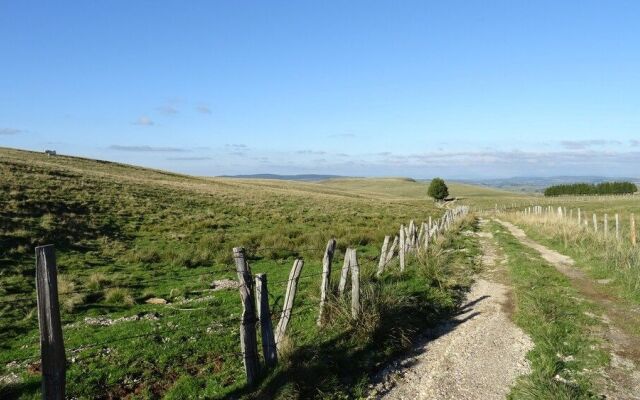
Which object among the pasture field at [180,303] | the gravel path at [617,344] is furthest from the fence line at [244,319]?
the gravel path at [617,344]

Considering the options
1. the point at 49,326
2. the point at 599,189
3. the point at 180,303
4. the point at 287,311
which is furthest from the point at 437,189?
the point at 49,326

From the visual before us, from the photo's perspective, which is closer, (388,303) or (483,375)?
(483,375)

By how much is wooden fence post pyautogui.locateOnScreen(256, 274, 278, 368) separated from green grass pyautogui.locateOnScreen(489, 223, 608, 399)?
3635mm

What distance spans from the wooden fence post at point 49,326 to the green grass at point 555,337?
5.95m

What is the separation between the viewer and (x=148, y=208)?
107ft

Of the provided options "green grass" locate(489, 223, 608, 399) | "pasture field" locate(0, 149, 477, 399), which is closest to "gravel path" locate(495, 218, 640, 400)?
"green grass" locate(489, 223, 608, 399)

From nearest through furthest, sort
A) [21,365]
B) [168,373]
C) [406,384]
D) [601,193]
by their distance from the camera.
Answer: [406,384]
[168,373]
[21,365]
[601,193]

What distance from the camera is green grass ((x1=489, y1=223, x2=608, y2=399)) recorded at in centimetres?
656

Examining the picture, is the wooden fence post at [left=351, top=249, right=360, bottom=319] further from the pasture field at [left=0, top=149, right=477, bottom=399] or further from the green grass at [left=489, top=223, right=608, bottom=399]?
the green grass at [left=489, top=223, right=608, bottom=399]

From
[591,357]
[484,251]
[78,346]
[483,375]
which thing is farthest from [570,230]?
[78,346]

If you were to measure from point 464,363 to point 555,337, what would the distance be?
7.31 ft

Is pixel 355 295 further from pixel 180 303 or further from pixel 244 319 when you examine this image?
pixel 180 303

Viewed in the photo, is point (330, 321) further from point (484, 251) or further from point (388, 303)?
point (484, 251)

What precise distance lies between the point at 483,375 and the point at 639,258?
32.4 feet
